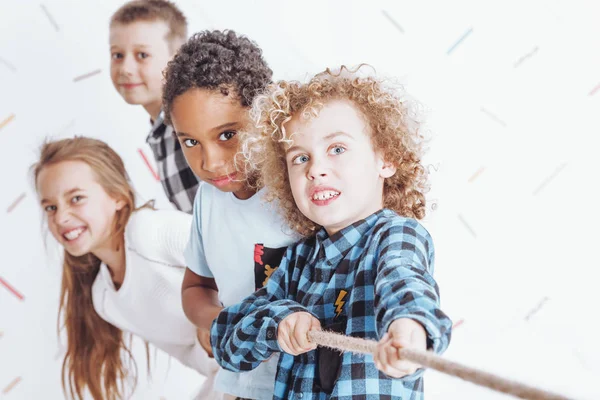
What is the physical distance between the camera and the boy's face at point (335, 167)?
33.1 inches

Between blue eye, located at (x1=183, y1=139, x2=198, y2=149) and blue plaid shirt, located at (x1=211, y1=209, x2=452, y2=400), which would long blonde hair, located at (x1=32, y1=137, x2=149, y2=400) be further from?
blue plaid shirt, located at (x1=211, y1=209, x2=452, y2=400)

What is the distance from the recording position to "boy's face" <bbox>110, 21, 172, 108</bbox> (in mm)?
1367

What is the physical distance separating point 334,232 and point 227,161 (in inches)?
8.4

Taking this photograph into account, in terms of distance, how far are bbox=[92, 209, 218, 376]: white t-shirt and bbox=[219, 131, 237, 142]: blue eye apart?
366 mm

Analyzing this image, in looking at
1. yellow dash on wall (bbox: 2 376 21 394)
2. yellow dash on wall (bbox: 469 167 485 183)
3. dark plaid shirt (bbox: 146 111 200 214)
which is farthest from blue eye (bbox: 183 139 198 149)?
yellow dash on wall (bbox: 2 376 21 394)

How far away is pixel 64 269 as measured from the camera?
1428 millimetres

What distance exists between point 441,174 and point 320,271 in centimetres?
53

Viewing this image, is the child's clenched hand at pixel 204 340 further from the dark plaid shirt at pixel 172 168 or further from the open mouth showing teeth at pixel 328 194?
the open mouth showing teeth at pixel 328 194

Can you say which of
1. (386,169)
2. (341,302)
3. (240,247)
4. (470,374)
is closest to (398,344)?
(470,374)

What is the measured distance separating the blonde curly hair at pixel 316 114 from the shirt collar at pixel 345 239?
79 millimetres

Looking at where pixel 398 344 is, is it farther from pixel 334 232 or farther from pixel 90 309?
pixel 90 309

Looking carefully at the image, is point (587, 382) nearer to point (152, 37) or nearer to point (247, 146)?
point (247, 146)

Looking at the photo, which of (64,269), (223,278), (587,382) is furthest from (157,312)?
(587,382)

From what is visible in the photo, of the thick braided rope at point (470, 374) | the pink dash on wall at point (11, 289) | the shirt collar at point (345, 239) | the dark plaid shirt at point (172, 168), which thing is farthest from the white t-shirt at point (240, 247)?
the pink dash on wall at point (11, 289)
